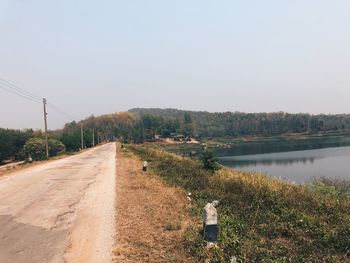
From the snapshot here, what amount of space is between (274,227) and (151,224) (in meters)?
3.07

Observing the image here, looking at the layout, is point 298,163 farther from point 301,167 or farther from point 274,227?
point 274,227

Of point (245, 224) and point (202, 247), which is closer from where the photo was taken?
point (202, 247)

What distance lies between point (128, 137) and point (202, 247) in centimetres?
14864

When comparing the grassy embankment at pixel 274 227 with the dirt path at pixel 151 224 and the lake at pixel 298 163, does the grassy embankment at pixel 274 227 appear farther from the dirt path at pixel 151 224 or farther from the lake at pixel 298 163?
the lake at pixel 298 163

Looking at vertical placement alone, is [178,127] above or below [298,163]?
above

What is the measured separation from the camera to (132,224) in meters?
9.14

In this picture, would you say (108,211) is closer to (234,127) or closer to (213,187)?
(213,187)

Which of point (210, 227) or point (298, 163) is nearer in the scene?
point (210, 227)

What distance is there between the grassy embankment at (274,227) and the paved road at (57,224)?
222cm

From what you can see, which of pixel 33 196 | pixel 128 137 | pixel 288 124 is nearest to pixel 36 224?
pixel 33 196

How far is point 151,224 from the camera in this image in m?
9.05

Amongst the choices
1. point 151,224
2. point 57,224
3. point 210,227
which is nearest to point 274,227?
point 210,227

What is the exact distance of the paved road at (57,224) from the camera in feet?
23.2

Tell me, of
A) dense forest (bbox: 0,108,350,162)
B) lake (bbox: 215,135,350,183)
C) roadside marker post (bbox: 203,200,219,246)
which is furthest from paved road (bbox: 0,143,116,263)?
dense forest (bbox: 0,108,350,162)
